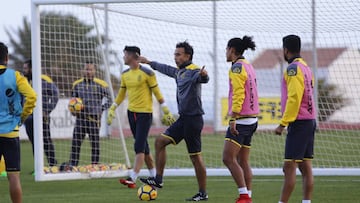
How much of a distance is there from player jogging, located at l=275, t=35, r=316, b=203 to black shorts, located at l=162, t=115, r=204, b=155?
2001 mm

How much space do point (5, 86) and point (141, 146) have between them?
424 centimetres

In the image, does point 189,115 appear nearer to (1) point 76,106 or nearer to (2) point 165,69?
(2) point 165,69

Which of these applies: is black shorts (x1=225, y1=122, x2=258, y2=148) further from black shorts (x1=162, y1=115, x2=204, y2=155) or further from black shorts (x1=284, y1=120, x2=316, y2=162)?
black shorts (x1=284, y1=120, x2=316, y2=162)

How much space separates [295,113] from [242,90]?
1106 millimetres

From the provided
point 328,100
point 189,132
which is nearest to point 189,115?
point 189,132

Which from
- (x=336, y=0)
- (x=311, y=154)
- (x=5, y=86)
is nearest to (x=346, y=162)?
(x=336, y=0)

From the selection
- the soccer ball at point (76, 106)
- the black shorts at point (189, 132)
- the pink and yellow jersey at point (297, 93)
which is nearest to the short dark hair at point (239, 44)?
the pink and yellow jersey at point (297, 93)

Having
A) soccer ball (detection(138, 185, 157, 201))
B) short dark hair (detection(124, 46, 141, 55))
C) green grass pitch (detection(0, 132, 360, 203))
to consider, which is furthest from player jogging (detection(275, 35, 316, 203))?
short dark hair (detection(124, 46, 141, 55))

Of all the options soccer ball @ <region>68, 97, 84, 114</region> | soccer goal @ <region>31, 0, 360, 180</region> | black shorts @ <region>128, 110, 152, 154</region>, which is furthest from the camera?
soccer ball @ <region>68, 97, 84, 114</region>

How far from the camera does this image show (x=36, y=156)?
13836 mm

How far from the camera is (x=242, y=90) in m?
9.81

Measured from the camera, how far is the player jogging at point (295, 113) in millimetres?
8875

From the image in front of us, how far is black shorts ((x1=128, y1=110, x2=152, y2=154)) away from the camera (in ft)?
42.0

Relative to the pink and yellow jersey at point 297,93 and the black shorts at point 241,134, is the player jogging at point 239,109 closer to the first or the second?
the black shorts at point 241,134
